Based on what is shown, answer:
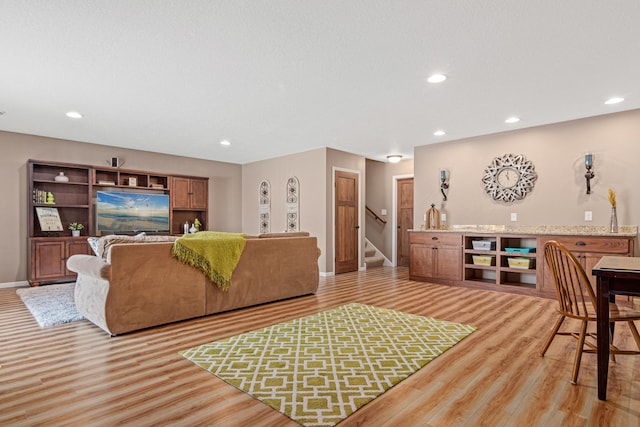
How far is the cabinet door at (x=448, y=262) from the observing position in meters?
5.45

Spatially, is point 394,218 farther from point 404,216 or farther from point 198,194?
point 198,194

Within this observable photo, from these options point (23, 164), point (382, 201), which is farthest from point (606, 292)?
point (23, 164)

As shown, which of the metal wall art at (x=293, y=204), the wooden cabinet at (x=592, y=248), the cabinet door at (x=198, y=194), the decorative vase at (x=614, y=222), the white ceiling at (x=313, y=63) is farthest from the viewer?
the cabinet door at (x=198, y=194)

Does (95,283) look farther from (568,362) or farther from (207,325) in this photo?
(568,362)

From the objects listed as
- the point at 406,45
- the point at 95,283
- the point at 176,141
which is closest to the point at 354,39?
the point at 406,45

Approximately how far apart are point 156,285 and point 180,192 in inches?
171

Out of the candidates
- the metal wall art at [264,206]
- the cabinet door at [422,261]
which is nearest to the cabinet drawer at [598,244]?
the cabinet door at [422,261]

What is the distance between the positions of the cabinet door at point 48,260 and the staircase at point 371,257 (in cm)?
540

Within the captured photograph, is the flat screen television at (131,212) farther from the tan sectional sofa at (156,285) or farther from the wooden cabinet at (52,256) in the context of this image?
the tan sectional sofa at (156,285)

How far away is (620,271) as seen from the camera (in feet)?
6.18

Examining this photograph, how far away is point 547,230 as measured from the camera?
195 inches

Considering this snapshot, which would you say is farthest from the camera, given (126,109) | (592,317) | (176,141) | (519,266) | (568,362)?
(176,141)

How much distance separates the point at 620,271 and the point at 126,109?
4.98m

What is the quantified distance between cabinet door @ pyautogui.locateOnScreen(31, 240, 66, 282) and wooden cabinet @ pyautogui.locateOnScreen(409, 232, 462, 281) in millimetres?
5688
